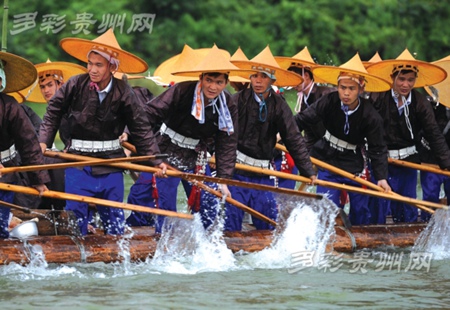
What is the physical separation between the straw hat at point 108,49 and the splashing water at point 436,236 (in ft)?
9.58

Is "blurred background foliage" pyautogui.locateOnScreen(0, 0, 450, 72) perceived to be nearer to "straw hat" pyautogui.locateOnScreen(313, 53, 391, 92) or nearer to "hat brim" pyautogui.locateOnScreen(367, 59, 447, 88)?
"straw hat" pyautogui.locateOnScreen(313, 53, 391, 92)

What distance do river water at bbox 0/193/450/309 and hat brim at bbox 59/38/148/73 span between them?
1.32m

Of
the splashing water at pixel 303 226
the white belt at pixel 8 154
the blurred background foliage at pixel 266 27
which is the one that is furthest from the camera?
the blurred background foliage at pixel 266 27

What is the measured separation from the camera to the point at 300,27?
22.4 meters

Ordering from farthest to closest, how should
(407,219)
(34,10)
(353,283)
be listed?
(34,10) < (407,219) < (353,283)

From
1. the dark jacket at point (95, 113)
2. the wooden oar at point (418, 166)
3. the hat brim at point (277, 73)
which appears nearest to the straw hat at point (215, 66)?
the hat brim at point (277, 73)

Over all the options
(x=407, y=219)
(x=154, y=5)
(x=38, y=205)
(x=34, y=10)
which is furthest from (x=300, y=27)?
(x=38, y=205)

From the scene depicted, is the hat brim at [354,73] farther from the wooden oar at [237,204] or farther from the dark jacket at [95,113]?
the dark jacket at [95,113]

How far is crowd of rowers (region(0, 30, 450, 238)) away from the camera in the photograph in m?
7.59

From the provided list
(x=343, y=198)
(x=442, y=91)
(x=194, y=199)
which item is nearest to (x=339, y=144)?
(x=343, y=198)

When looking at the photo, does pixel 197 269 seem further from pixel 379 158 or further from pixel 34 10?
pixel 34 10

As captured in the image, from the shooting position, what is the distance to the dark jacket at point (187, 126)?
25.9 ft

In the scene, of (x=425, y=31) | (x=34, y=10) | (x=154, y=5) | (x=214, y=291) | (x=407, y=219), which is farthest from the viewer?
(x=425, y=31)

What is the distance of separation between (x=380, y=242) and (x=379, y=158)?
0.73m
